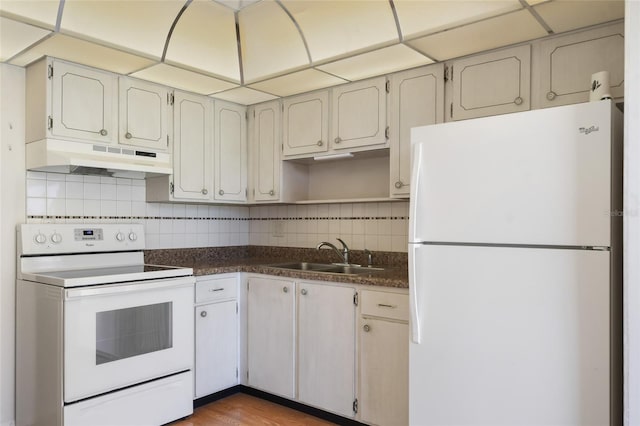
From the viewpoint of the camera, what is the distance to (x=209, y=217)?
12.8 feet

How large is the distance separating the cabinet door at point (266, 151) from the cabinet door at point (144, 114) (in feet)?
2.40

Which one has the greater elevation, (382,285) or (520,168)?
(520,168)

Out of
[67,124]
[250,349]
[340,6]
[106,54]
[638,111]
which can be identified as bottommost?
[250,349]

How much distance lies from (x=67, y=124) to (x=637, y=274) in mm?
2880

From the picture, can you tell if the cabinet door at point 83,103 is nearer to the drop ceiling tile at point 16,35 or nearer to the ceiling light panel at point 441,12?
the drop ceiling tile at point 16,35

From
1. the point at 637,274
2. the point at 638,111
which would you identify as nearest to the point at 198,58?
the point at 638,111

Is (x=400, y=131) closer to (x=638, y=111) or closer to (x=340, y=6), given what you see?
(x=340, y=6)

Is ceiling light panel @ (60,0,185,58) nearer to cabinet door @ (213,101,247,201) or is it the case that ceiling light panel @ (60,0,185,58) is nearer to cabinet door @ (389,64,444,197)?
cabinet door @ (213,101,247,201)

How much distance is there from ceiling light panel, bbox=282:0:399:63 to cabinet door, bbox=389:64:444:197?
415 mm

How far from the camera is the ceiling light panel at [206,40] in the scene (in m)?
2.68

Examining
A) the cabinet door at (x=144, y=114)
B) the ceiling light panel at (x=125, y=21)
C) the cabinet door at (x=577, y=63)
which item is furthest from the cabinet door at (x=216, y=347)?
the cabinet door at (x=577, y=63)

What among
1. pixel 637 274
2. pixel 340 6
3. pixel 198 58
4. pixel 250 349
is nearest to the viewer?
pixel 637 274

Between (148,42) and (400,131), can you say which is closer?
(148,42)

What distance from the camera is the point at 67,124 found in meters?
2.73
